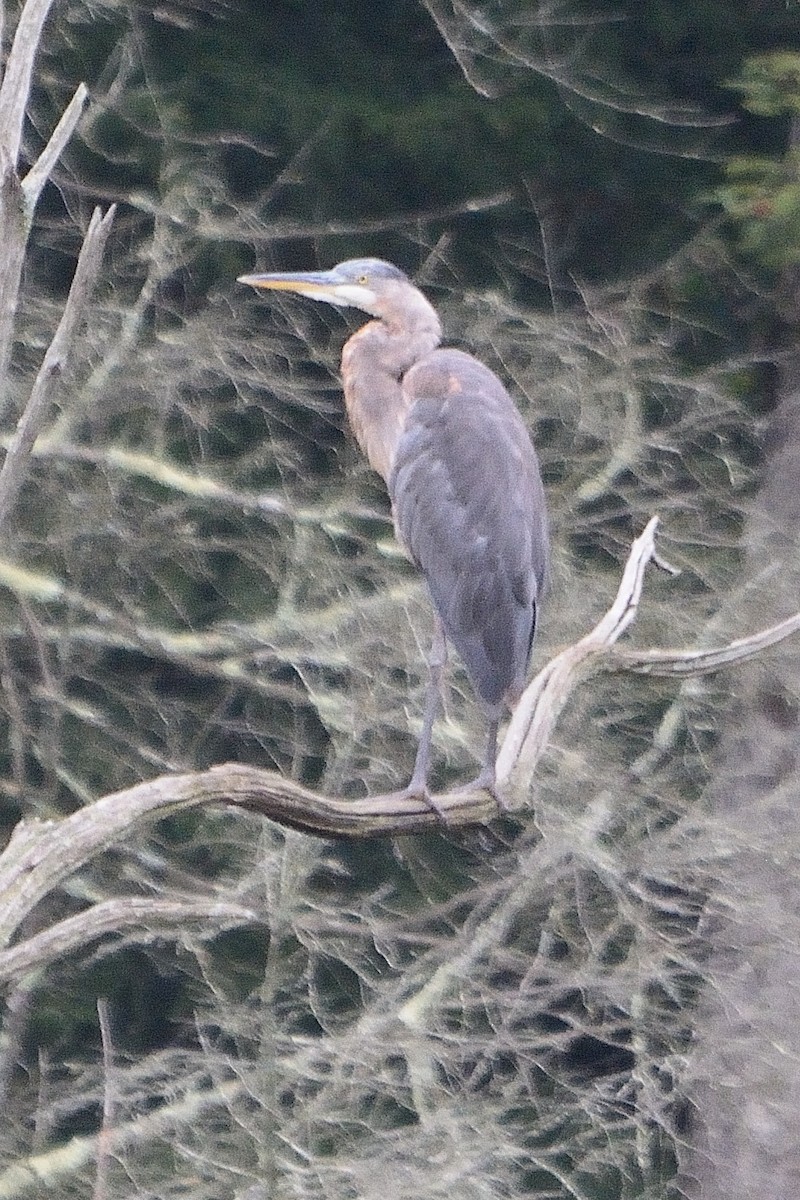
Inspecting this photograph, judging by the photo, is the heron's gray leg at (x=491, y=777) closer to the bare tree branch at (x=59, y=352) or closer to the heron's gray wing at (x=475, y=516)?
the heron's gray wing at (x=475, y=516)

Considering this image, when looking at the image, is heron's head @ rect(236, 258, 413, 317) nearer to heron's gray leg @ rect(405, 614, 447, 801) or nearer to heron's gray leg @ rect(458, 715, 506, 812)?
heron's gray leg @ rect(405, 614, 447, 801)

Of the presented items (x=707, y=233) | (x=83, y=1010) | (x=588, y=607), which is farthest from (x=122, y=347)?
(x=83, y=1010)

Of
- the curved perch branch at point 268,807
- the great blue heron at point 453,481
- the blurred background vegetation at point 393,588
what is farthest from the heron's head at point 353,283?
the blurred background vegetation at point 393,588

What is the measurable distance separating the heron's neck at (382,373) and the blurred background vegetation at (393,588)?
156 cm

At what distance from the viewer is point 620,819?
297 inches

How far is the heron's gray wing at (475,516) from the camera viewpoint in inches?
176

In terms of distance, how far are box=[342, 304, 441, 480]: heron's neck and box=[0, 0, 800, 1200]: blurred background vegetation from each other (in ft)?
5.10

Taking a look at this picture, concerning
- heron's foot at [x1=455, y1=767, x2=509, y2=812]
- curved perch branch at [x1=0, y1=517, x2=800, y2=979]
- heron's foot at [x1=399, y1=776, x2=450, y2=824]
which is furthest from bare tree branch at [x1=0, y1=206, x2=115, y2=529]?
heron's foot at [x1=455, y1=767, x2=509, y2=812]

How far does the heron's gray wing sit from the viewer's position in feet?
14.7

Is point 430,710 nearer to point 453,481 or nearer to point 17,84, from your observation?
point 453,481

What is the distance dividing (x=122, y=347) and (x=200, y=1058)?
8.45ft

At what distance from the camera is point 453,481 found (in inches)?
185

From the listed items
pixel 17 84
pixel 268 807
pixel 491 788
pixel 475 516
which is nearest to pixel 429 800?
pixel 491 788

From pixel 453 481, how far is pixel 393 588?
259cm
